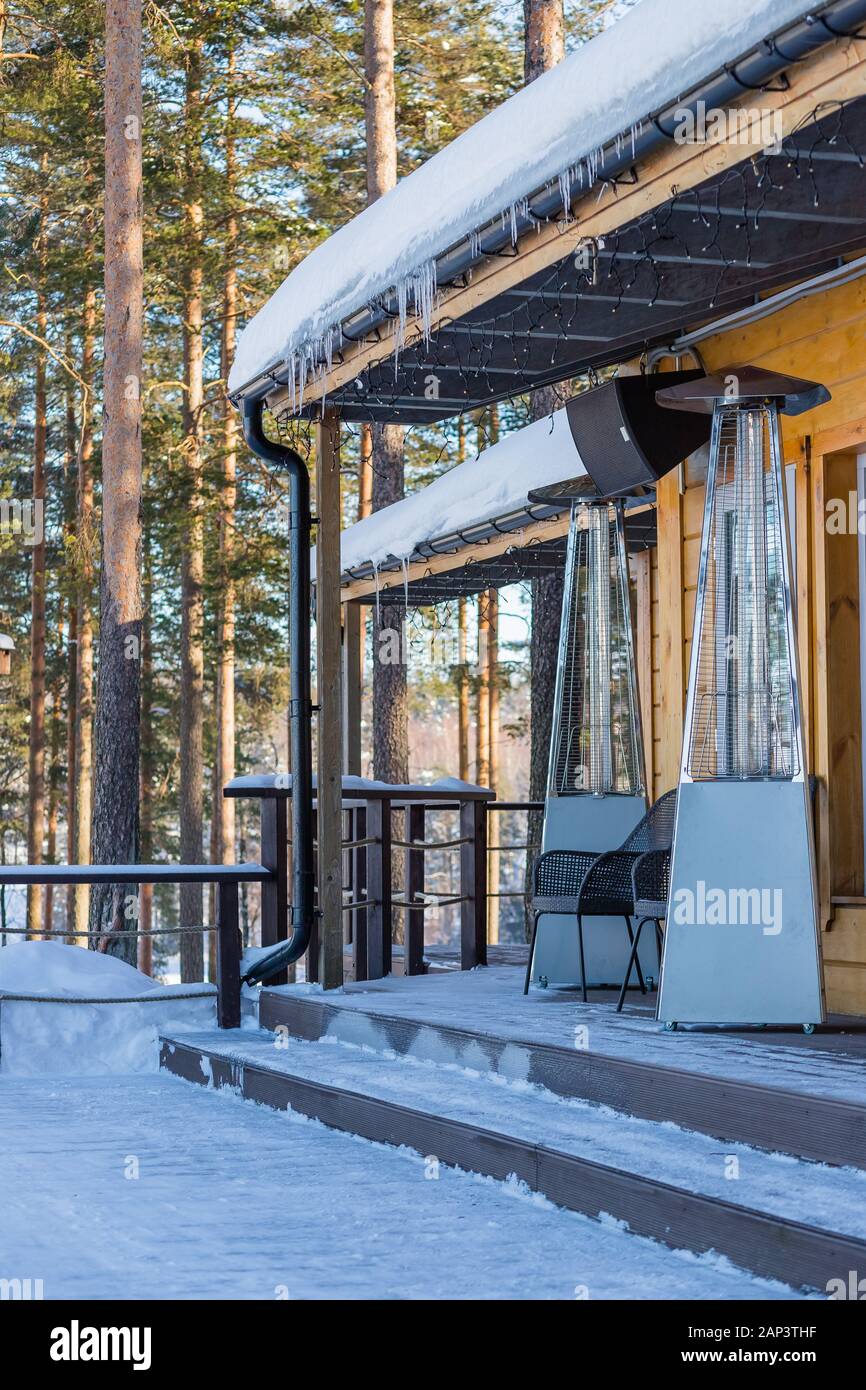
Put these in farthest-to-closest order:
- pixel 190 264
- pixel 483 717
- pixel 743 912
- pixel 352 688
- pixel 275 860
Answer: pixel 483 717 < pixel 190 264 < pixel 352 688 < pixel 275 860 < pixel 743 912

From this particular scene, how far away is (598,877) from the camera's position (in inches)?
228

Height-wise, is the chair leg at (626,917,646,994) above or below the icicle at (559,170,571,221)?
below

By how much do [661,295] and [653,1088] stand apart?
2.97m

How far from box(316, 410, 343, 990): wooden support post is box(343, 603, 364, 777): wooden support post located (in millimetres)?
2690

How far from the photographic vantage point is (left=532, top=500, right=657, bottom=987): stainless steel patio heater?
6352 mm

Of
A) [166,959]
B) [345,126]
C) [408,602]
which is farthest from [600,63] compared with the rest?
[166,959]

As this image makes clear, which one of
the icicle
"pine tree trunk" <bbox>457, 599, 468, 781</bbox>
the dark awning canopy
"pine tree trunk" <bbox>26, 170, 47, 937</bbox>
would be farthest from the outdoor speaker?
"pine tree trunk" <bbox>457, 599, 468, 781</bbox>

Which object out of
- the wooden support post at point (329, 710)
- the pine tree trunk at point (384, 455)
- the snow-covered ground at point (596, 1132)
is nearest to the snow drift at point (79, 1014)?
the wooden support post at point (329, 710)

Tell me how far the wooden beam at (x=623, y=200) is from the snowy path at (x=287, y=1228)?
8.43 ft

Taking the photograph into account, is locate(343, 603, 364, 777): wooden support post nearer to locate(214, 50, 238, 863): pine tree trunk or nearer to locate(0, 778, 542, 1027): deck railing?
locate(0, 778, 542, 1027): deck railing

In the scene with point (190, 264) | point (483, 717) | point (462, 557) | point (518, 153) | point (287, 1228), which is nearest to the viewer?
point (287, 1228)

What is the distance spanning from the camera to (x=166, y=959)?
35500mm

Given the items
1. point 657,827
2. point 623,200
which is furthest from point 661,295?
point 657,827

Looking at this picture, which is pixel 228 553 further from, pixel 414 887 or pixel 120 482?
pixel 414 887
